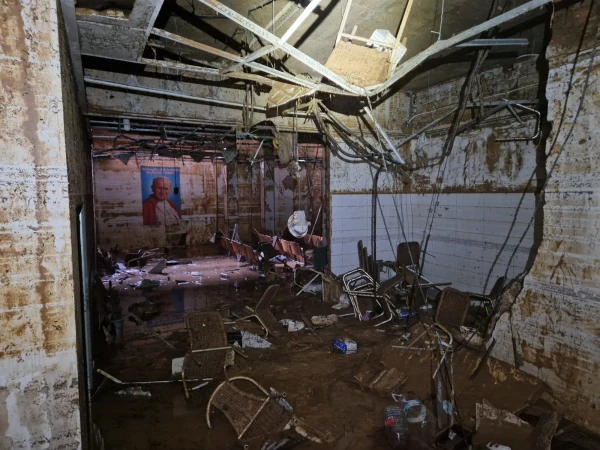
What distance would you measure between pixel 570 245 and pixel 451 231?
3.87 metres

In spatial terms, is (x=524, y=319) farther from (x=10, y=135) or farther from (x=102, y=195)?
(x=102, y=195)

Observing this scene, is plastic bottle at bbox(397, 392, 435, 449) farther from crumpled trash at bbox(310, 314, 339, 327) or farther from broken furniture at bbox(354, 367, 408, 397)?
crumpled trash at bbox(310, 314, 339, 327)

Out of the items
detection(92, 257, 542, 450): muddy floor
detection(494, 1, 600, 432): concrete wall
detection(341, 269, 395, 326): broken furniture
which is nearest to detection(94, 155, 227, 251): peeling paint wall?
detection(92, 257, 542, 450): muddy floor

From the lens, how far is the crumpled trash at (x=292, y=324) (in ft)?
19.8

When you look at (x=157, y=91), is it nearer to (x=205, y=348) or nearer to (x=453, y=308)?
(x=205, y=348)

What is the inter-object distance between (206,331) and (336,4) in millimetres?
4338

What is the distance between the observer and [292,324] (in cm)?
610

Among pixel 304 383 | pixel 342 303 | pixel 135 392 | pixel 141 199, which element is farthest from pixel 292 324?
pixel 141 199

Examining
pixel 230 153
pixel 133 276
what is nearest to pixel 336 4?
pixel 230 153

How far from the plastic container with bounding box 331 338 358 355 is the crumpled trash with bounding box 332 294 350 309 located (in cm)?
182

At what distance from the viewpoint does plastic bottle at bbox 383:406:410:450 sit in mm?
3328

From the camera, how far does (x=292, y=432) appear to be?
3.55m

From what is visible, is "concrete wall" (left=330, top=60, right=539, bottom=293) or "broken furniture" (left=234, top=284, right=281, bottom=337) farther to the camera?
"concrete wall" (left=330, top=60, right=539, bottom=293)

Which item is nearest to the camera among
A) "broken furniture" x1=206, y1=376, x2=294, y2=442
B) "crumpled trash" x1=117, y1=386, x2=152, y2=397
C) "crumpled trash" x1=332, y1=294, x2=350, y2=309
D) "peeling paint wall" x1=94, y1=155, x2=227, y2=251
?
"broken furniture" x1=206, y1=376, x2=294, y2=442
